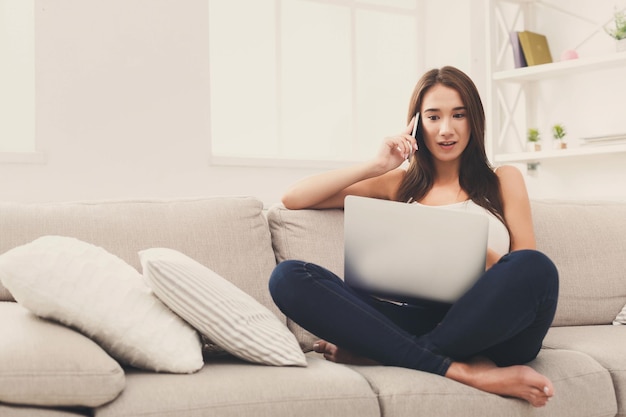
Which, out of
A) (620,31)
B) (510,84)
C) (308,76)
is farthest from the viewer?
(308,76)

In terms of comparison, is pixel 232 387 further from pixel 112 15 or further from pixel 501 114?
pixel 501 114

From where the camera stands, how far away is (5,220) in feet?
6.24

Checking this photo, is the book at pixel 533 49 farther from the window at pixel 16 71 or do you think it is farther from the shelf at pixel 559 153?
the window at pixel 16 71

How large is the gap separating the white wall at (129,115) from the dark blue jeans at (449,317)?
2.41m

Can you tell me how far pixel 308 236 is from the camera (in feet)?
7.14

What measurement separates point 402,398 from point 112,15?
3013mm

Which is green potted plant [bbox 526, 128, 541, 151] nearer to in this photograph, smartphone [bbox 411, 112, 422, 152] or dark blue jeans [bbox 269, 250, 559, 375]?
smartphone [bbox 411, 112, 422, 152]

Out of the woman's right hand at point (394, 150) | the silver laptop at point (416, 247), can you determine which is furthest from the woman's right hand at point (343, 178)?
the silver laptop at point (416, 247)

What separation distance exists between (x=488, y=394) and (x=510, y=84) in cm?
335

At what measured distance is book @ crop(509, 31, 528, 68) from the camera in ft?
14.7

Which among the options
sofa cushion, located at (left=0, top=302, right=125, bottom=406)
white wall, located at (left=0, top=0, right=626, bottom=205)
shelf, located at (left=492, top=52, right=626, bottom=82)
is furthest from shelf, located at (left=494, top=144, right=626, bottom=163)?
sofa cushion, located at (left=0, top=302, right=125, bottom=406)

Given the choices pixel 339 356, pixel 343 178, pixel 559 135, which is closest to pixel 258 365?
pixel 339 356

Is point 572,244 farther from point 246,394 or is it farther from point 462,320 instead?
point 246,394

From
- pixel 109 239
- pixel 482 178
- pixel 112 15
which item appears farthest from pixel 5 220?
pixel 112 15
